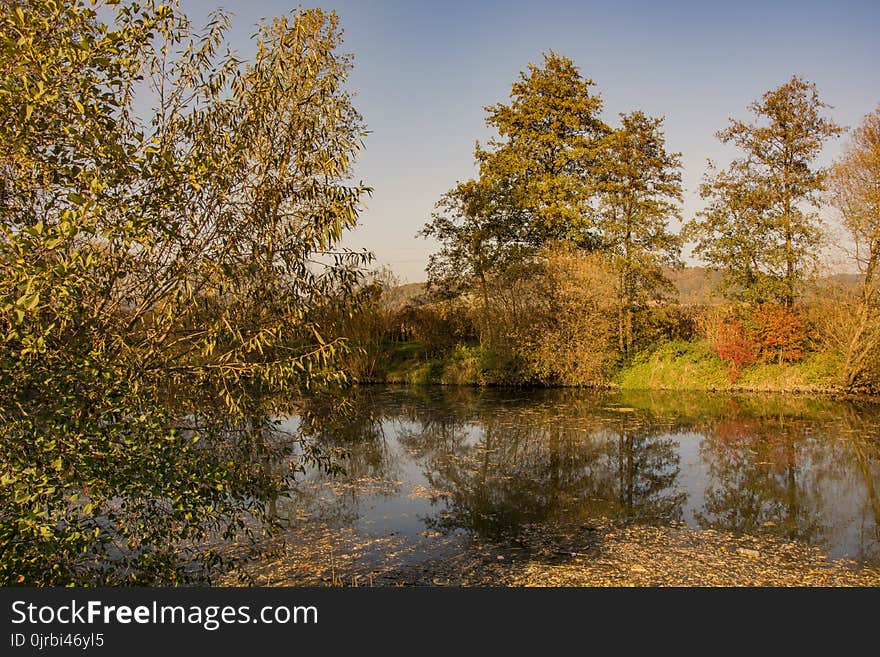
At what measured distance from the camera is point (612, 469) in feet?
40.5

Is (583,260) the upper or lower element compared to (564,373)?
upper

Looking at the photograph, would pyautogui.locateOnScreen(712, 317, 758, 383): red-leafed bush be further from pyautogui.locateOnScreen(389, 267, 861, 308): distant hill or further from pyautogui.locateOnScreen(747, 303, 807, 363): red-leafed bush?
pyautogui.locateOnScreen(389, 267, 861, 308): distant hill

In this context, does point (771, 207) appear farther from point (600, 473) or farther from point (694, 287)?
point (600, 473)

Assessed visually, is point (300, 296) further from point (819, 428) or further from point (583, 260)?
point (583, 260)

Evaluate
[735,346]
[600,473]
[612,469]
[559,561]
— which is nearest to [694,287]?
[735,346]

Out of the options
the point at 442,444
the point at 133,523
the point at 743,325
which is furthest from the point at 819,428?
the point at 133,523

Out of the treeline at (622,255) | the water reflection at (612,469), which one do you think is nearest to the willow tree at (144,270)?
the water reflection at (612,469)

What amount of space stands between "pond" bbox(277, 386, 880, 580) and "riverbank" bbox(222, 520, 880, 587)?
0.24m

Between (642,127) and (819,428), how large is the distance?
45.9ft

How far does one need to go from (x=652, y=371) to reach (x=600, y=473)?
13128 millimetres

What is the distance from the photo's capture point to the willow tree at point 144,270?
379 cm

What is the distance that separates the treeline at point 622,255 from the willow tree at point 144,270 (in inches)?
604

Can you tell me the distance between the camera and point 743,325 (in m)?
22.5

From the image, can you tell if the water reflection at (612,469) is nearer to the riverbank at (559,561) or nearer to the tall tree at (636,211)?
the riverbank at (559,561)
